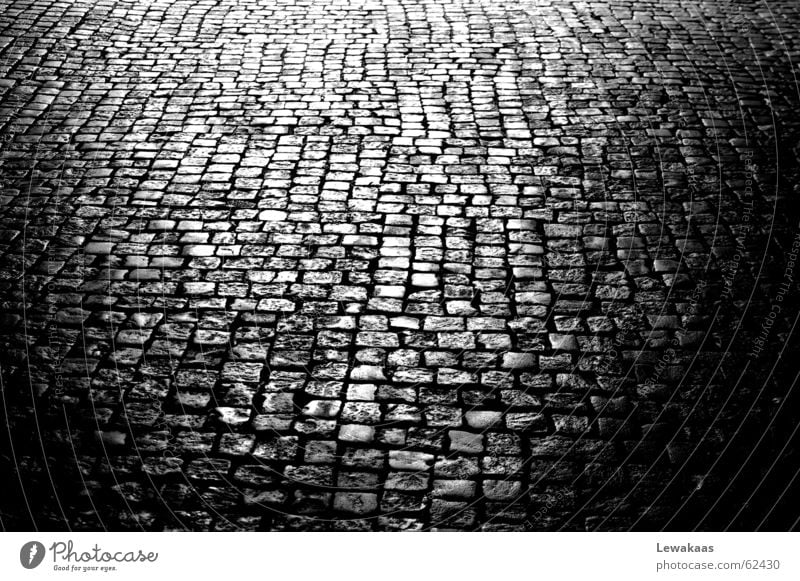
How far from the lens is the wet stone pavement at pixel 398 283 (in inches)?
163

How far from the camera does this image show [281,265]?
228 inches

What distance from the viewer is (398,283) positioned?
A: 5621 mm

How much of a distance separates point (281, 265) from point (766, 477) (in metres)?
3.78

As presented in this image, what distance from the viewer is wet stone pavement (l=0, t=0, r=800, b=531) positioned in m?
4.15

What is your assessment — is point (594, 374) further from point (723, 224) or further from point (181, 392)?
point (181, 392)
